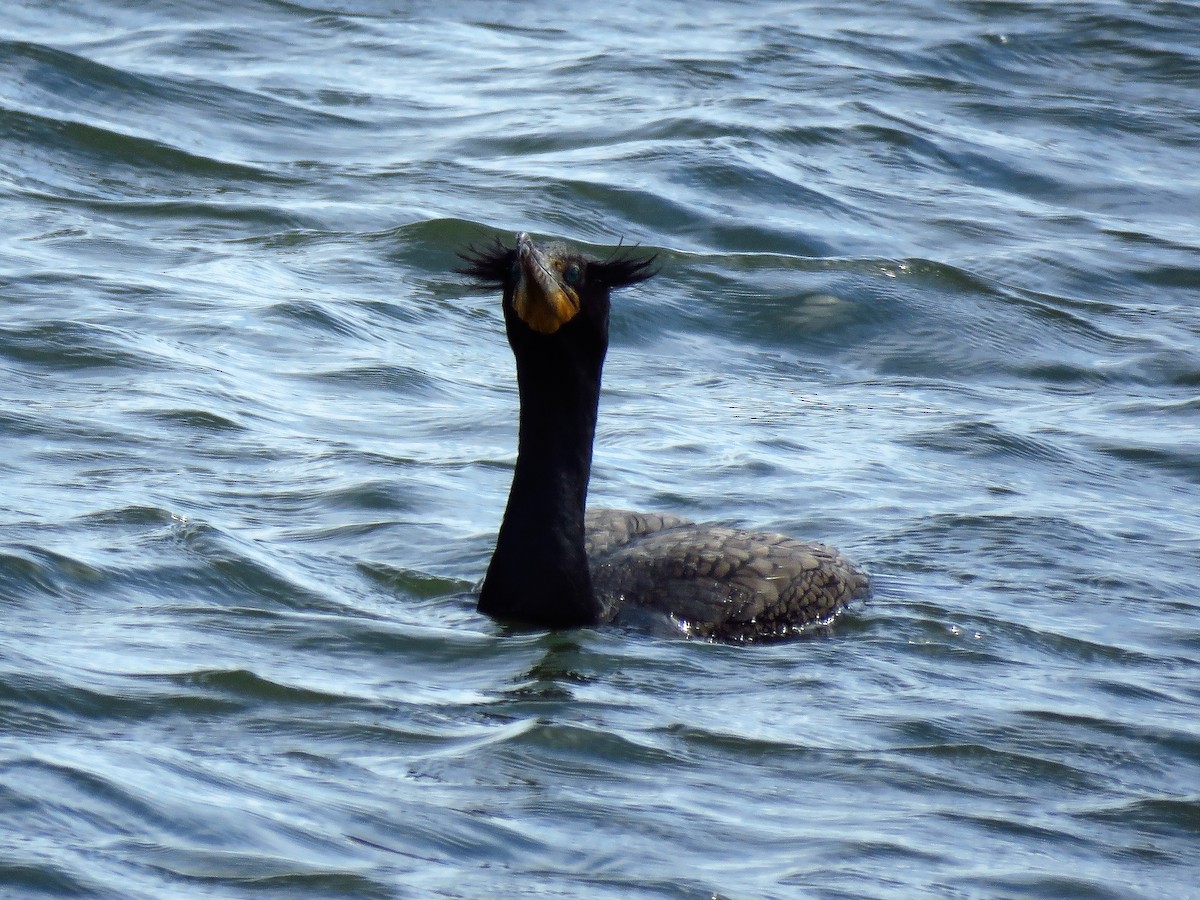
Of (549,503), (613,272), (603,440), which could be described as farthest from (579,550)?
(603,440)

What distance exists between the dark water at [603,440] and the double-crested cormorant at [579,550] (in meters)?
0.17

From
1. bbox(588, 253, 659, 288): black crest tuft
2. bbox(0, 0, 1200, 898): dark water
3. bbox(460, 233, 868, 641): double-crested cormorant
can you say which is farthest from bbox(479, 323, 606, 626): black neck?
bbox(588, 253, 659, 288): black crest tuft

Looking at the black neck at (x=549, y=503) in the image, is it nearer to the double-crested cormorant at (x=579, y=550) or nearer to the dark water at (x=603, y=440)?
the double-crested cormorant at (x=579, y=550)

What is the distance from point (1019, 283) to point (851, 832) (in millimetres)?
7827

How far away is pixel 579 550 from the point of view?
22.7 feet

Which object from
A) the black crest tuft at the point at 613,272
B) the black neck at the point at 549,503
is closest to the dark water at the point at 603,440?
the black neck at the point at 549,503

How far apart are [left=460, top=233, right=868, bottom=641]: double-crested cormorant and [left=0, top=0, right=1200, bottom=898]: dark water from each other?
0.56 ft

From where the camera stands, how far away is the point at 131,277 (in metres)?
11.1

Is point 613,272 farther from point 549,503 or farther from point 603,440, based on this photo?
point 603,440

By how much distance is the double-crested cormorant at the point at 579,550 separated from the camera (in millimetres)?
6699

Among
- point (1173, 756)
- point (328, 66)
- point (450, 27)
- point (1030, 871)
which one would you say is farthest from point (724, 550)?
point (450, 27)

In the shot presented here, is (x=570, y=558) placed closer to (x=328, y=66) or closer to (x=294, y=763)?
(x=294, y=763)

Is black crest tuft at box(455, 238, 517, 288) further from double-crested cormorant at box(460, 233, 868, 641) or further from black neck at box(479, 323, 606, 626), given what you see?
black neck at box(479, 323, 606, 626)

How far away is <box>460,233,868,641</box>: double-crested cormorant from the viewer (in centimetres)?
670
